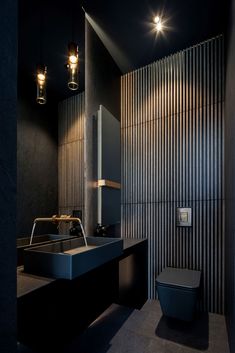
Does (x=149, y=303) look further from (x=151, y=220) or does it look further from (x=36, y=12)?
(x=36, y=12)

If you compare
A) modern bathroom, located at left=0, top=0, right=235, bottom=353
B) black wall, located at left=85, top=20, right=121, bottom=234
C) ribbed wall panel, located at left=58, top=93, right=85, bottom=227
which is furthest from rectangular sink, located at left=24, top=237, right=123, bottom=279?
black wall, located at left=85, top=20, right=121, bottom=234

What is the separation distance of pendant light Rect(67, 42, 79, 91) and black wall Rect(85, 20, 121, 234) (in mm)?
230

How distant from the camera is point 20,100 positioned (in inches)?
53.4

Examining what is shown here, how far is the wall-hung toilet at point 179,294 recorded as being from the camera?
1.86 metres

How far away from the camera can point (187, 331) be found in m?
1.95

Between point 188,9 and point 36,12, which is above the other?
point 188,9

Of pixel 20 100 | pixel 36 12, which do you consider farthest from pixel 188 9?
pixel 20 100

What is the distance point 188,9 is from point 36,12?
1.48 meters

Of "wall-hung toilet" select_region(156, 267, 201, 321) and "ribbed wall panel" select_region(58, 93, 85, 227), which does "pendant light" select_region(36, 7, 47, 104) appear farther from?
"wall-hung toilet" select_region(156, 267, 201, 321)

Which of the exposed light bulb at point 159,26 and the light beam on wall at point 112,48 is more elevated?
the exposed light bulb at point 159,26

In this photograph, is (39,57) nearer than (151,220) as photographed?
Yes

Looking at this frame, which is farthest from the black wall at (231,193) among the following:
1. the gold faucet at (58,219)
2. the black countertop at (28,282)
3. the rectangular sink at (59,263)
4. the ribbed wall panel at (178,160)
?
the black countertop at (28,282)

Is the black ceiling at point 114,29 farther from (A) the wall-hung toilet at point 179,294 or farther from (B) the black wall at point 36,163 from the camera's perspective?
(A) the wall-hung toilet at point 179,294

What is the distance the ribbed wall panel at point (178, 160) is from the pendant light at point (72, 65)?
119cm
